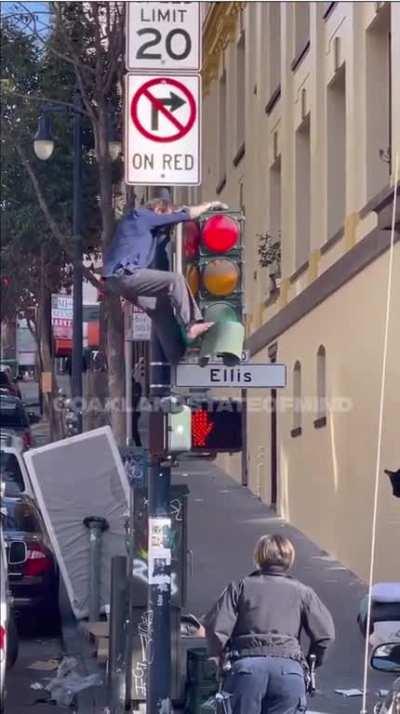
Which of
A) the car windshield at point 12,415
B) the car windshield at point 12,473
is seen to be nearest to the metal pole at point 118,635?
the car windshield at point 12,473

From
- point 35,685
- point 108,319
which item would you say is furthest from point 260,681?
point 108,319

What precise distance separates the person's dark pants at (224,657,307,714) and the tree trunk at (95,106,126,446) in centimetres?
1072

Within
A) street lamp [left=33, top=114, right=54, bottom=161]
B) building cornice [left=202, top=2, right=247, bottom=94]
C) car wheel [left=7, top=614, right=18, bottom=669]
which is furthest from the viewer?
building cornice [left=202, top=2, right=247, bottom=94]

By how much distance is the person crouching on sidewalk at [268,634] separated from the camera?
6730 mm

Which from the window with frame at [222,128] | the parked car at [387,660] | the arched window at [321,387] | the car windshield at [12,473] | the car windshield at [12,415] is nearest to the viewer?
the parked car at [387,660]

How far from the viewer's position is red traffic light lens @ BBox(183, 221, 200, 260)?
8258mm

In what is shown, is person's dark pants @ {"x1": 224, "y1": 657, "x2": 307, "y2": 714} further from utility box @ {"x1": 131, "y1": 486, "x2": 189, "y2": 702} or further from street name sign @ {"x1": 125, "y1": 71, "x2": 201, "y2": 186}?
street name sign @ {"x1": 125, "y1": 71, "x2": 201, "y2": 186}

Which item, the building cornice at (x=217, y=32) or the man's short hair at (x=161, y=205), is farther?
the building cornice at (x=217, y=32)

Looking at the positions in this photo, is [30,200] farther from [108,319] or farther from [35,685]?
[35,685]

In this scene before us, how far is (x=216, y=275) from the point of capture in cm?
820

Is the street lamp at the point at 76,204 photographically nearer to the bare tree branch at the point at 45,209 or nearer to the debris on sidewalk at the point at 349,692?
the bare tree branch at the point at 45,209

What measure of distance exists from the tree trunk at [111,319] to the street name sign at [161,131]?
8.23 meters

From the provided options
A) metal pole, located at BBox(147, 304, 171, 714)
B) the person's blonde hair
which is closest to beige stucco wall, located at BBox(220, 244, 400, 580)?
metal pole, located at BBox(147, 304, 171, 714)

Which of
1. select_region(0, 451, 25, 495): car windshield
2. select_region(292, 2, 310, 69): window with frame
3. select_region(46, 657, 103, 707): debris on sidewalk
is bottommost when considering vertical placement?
select_region(46, 657, 103, 707): debris on sidewalk
